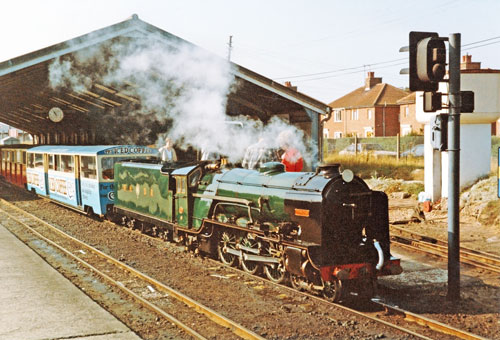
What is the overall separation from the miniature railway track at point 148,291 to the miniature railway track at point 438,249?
17.0ft

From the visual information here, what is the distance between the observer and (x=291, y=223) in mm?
7750

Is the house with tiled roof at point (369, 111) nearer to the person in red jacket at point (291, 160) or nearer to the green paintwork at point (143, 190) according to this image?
the green paintwork at point (143, 190)

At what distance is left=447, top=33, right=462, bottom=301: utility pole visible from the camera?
7016 millimetres

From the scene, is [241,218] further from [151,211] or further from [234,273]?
[151,211]

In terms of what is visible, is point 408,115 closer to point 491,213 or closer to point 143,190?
point 491,213

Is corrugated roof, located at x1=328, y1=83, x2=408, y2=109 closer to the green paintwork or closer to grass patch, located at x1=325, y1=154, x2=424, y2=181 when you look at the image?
grass patch, located at x1=325, y1=154, x2=424, y2=181

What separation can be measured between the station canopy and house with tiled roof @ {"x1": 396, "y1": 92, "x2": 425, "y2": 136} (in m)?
27.1

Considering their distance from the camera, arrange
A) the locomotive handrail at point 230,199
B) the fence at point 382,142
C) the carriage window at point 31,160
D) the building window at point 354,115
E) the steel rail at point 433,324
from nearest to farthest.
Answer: the steel rail at point 433,324 < the locomotive handrail at point 230,199 < the carriage window at point 31,160 < the fence at point 382,142 < the building window at point 354,115

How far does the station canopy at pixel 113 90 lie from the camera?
14.7 metres

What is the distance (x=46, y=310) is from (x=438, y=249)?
297 inches

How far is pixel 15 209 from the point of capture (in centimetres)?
1830

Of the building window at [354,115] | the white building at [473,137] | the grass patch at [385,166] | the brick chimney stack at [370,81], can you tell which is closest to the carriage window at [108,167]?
the white building at [473,137]

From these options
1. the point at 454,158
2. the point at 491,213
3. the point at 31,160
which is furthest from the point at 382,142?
the point at 454,158

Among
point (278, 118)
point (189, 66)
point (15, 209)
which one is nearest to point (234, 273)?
point (189, 66)
